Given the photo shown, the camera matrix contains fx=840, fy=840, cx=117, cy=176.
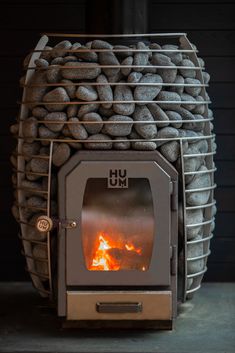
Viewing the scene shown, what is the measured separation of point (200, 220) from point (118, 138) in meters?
0.39

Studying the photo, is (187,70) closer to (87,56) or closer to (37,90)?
(87,56)

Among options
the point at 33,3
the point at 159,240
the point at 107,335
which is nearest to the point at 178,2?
the point at 33,3

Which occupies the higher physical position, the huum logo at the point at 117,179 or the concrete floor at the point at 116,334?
the huum logo at the point at 117,179

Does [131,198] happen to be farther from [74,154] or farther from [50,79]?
[50,79]

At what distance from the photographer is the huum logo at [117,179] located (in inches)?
95.9

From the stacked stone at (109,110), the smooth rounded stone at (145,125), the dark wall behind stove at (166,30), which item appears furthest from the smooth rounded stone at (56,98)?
the dark wall behind stove at (166,30)

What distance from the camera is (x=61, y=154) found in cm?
247

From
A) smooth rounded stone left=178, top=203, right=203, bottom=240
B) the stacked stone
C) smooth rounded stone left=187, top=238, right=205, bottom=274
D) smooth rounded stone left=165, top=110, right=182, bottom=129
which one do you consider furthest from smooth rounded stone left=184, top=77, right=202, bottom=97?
smooth rounded stone left=187, top=238, right=205, bottom=274

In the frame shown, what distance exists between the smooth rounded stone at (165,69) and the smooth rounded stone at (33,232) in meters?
0.57

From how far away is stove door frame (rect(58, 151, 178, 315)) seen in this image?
95.9 inches

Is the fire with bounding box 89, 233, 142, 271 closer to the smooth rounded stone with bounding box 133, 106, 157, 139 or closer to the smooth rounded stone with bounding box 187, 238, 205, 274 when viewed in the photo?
the smooth rounded stone with bounding box 187, 238, 205, 274

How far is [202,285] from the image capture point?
3.08 meters

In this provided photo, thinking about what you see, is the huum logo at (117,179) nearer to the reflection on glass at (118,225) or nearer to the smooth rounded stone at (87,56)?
the reflection on glass at (118,225)

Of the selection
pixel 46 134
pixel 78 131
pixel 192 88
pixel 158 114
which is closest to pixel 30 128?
pixel 46 134
